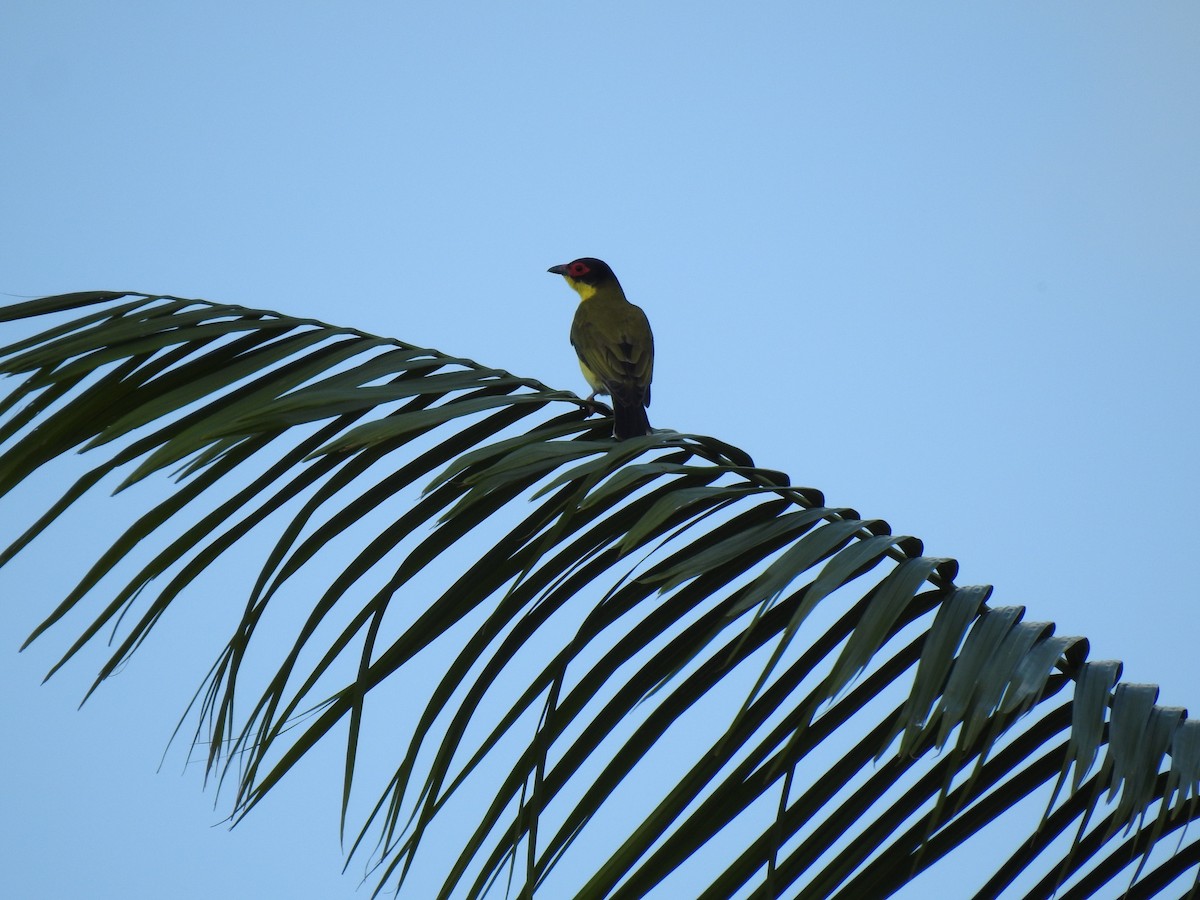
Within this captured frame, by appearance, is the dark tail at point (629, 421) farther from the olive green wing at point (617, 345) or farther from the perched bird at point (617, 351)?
the olive green wing at point (617, 345)

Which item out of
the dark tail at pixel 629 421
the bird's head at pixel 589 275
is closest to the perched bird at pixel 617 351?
the dark tail at pixel 629 421

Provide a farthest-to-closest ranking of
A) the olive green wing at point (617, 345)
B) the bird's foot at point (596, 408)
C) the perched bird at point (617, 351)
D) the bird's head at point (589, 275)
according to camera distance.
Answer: the bird's head at point (589, 275), the olive green wing at point (617, 345), the perched bird at point (617, 351), the bird's foot at point (596, 408)

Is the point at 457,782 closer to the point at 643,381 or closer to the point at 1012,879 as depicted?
the point at 1012,879

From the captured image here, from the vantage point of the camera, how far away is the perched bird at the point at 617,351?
4.50 metres

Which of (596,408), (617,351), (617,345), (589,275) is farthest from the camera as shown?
(589,275)

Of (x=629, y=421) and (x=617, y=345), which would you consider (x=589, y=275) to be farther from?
(x=629, y=421)

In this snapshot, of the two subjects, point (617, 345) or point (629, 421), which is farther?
point (617, 345)

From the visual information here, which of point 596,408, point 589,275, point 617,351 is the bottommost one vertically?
point 596,408

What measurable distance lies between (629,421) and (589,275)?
4.28 m

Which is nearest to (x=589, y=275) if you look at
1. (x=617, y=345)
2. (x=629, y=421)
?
(x=617, y=345)

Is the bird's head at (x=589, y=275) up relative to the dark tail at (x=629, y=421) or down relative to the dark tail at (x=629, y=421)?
up

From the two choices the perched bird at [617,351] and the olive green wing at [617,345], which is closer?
the perched bird at [617,351]

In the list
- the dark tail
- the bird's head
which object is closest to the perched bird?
the dark tail

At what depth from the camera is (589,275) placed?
301 inches
